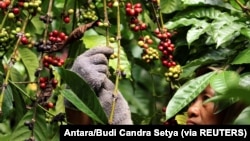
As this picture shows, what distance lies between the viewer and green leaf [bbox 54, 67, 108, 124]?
123 cm

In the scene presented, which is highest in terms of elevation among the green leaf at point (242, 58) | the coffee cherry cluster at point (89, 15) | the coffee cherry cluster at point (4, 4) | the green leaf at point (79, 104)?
the coffee cherry cluster at point (4, 4)

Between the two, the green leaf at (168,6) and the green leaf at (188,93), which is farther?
the green leaf at (168,6)

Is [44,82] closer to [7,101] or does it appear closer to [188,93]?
[7,101]

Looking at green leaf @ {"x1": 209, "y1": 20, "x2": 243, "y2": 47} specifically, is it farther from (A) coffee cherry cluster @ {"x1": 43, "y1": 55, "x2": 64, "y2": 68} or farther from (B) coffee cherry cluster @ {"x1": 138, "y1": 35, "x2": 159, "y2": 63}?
(A) coffee cherry cluster @ {"x1": 43, "y1": 55, "x2": 64, "y2": 68}

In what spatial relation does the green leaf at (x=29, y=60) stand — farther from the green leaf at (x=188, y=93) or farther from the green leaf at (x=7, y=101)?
the green leaf at (x=188, y=93)

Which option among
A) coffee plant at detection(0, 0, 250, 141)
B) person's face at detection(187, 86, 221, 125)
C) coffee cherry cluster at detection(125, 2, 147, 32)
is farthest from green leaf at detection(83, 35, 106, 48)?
person's face at detection(187, 86, 221, 125)

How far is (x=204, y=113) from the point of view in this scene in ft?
4.93

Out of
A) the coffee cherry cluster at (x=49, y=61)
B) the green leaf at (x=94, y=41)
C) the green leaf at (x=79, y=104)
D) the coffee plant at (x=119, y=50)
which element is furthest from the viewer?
the green leaf at (x=94, y=41)

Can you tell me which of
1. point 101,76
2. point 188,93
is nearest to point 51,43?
point 101,76

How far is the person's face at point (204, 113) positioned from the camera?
1.49 meters

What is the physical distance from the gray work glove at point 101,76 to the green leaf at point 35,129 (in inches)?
6.7

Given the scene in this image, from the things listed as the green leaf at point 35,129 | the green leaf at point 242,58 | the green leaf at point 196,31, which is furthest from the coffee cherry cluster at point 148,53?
the green leaf at point 35,129

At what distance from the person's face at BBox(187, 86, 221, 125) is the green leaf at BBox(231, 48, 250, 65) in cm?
14

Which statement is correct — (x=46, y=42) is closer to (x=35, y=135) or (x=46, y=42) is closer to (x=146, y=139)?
(x=35, y=135)
